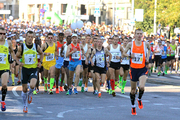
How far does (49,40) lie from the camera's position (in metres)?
16.1

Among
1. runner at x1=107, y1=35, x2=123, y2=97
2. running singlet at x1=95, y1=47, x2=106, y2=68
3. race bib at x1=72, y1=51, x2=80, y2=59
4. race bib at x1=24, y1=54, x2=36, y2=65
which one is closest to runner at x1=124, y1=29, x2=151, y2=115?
race bib at x1=24, y1=54, x2=36, y2=65

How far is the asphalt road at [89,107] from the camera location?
10930mm

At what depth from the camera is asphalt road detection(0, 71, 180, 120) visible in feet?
35.9

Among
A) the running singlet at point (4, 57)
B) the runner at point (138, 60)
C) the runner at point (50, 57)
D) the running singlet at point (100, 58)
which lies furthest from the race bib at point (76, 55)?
the running singlet at point (4, 57)

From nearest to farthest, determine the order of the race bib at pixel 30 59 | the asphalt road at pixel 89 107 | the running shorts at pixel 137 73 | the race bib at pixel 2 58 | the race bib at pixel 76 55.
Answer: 1. the asphalt road at pixel 89 107
2. the race bib at pixel 2 58
3. the running shorts at pixel 137 73
4. the race bib at pixel 30 59
5. the race bib at pixel 76 55

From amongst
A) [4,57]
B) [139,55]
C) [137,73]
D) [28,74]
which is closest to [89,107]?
[137,73]

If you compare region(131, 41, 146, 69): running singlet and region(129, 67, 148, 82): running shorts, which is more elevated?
region(131, 41, 146, 69): running singlet

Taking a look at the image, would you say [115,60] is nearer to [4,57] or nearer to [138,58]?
[138,58]

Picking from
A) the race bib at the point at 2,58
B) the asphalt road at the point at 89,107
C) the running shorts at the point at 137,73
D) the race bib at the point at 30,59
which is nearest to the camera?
the asphalt road at the point at 89,107

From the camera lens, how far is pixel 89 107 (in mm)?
12734

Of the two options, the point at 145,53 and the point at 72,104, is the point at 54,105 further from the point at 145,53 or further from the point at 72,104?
the point at 145,53

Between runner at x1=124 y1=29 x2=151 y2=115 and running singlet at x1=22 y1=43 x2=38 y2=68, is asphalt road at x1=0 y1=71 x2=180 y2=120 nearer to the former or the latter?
runner at x1=124 y1=29 x2=151 y2=115

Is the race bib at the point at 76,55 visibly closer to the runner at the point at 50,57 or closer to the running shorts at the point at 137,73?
the runner at the point at 50,57

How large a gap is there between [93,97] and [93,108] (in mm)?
3032
